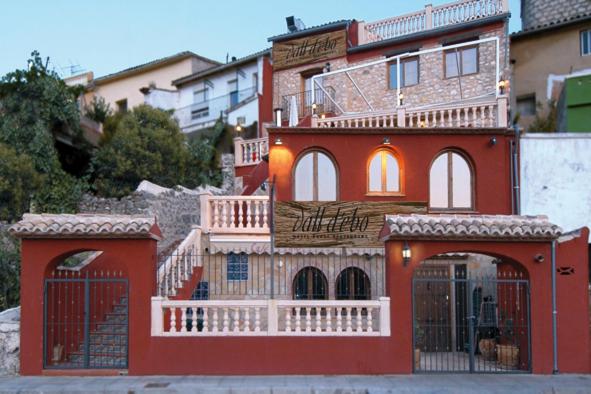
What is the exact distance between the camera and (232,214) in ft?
53.4

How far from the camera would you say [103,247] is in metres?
12.2

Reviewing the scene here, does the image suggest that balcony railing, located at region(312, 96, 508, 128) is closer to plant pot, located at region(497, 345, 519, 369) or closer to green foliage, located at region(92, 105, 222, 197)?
plant pot, located at region(497, 345, 519, 369)

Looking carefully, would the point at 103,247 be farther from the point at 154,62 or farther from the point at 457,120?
the point at 154,62

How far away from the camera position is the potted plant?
42.4ft

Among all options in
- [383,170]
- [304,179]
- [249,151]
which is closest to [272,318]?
[304,179]

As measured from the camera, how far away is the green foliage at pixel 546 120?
2438cm

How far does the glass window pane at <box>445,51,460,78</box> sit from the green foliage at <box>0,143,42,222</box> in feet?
48.6

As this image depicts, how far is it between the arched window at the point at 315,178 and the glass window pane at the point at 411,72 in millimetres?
8219

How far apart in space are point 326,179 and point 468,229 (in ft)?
17.6

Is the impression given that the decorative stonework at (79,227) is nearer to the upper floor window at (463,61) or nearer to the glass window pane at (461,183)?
the glass window pane at (461,183)

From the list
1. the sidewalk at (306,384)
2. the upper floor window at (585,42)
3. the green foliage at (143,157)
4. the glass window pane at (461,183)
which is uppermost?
the upper floor window at (585,42)

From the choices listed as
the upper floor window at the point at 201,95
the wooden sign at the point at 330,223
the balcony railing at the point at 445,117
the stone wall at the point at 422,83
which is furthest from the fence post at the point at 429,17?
the upper floor window at the point at 201,95

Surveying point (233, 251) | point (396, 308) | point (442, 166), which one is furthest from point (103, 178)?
point (396, 308)

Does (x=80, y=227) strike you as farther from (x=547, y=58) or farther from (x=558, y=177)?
(x=547, y=58)
